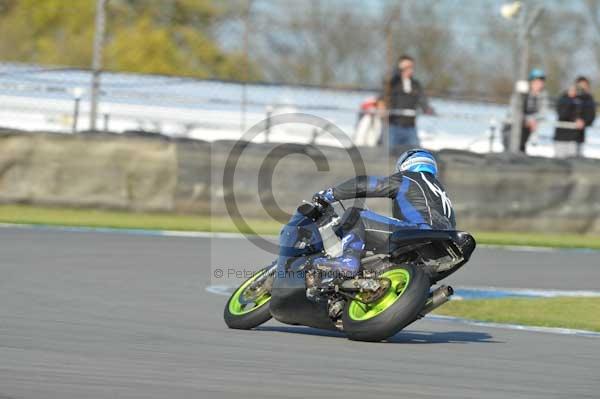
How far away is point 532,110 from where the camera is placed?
1750 cm

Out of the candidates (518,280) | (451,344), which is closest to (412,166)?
(451,344)

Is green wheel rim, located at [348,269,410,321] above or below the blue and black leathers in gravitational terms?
below

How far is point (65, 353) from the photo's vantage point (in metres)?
6.22

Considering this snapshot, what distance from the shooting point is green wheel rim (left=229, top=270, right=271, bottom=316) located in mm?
7773

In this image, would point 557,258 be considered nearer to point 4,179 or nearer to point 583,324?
point 583,324

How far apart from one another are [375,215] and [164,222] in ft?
28.6

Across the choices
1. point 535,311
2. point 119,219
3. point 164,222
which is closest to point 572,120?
point 164,222

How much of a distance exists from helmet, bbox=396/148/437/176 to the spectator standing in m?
9.80

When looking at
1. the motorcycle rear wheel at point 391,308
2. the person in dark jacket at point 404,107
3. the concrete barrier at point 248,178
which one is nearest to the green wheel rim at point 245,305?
the motorcycle rear wheel at point 391,308

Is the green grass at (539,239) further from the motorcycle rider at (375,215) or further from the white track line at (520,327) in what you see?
the motorcycle rider at (375,215)

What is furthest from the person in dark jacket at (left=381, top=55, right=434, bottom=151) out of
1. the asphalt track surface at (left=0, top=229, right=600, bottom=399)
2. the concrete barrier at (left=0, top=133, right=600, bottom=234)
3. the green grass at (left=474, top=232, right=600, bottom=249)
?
the asphalt track surface at (left=0, top=229, right=600, bottom=399)

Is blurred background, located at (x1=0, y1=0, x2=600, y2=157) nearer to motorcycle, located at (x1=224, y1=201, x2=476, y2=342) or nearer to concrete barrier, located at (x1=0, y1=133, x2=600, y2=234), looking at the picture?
concrete barrier, located at (x1=0, y1=133, x2=600, y2=234)

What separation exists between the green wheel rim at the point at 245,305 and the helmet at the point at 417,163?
1.10 m

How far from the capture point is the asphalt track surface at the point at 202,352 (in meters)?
5.49
